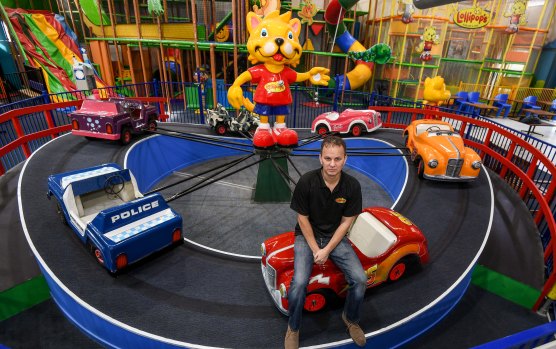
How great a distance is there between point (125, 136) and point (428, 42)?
12726 millimetres

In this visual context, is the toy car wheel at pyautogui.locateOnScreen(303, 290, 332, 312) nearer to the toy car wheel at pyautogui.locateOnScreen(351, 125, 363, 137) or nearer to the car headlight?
the car headlight

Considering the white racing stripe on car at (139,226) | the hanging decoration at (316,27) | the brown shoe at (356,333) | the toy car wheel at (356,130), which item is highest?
the hanging decoration at (316,27)

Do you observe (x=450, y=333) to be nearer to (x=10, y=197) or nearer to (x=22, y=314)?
(x=22, y=314)

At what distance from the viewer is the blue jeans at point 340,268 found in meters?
2.51

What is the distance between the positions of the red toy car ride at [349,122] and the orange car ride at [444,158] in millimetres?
2284

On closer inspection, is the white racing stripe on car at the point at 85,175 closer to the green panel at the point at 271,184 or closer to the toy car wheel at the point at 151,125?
the green panel at the point at 271,184

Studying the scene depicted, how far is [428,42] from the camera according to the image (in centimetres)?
1294

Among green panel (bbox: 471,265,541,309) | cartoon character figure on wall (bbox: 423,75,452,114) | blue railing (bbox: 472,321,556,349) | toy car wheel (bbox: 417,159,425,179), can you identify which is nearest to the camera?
blue railing (bbox: 472,321,556,349)

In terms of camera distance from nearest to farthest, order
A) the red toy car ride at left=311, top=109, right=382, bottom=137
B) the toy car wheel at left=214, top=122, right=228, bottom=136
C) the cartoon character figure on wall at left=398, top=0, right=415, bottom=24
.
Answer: the red toy car ride at left=311, top=109, right=382, bottom=137 → the toy car wheel at left=214, top=122, right=228, bottom=136 → the cartoon character figure on wall at left=398, top=0, right=415, bottom=24

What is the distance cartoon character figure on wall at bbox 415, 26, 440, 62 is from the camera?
501 inches

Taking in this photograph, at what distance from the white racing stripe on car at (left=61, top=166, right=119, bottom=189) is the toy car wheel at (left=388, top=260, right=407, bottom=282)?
409 cm

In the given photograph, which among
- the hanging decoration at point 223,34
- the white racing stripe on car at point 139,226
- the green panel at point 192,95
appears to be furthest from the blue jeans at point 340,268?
the hanging decoration at point 223,34

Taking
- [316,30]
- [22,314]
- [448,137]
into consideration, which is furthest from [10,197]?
[316,30]

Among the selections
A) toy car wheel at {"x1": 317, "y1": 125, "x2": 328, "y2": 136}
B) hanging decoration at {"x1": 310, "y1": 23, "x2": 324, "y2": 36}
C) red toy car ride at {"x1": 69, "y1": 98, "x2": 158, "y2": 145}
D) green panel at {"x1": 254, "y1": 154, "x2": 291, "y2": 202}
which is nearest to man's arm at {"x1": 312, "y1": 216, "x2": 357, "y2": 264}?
green panel at {"x1": 254, "y1": 154, "x2": 291, "y2": 202}
